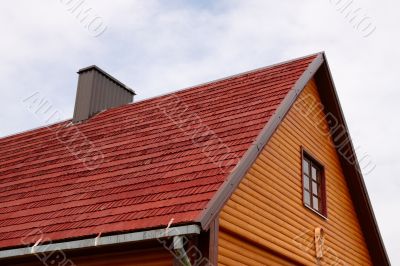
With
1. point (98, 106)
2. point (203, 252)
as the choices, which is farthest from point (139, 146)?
point (98, 106)

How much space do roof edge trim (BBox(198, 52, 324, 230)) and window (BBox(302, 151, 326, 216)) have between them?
5.04 feet

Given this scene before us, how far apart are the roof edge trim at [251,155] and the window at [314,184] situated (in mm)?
1538

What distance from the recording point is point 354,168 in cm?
1237

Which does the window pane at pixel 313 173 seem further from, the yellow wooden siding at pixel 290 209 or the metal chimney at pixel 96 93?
the metal chimney at pixel 96 93

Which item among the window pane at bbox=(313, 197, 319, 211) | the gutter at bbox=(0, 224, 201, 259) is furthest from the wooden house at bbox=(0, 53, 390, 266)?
the window pane at bbox=(313, 197, 319, 211)

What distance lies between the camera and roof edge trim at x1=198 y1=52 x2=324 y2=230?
7.00 m

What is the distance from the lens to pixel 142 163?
9188 mm

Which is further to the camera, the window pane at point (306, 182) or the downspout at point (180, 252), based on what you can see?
the window pane at point (306, 182)

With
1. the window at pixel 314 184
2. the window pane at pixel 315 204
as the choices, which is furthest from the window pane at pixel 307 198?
the window pane at pixel 315 204

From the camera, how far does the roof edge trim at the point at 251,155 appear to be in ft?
23.0

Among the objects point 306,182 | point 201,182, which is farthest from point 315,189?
point 201,182

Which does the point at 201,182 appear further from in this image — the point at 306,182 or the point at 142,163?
the point at 306,182

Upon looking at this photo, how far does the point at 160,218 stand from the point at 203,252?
0.69 metres

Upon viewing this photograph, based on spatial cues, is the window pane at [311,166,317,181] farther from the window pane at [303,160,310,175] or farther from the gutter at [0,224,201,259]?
the gutter at [0,224,201,259]
